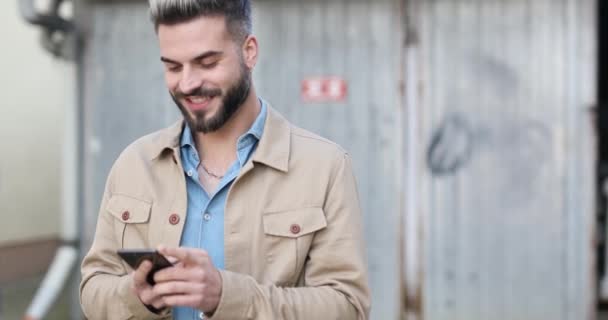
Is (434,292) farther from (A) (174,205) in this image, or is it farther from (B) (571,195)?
(A) (174,205)

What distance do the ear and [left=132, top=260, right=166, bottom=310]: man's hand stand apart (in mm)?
616

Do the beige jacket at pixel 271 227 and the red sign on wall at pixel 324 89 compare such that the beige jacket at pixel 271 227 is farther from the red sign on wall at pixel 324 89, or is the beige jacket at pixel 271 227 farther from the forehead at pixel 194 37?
the red sign on wall at pixel 324 89

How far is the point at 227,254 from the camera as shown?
6.13ft

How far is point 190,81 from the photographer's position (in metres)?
1.82

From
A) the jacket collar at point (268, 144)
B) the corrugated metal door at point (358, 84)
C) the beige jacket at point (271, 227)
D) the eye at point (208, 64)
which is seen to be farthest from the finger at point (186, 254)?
the corrugated metal door at point (358, 84)

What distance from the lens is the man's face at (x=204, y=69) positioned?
5.98 ft

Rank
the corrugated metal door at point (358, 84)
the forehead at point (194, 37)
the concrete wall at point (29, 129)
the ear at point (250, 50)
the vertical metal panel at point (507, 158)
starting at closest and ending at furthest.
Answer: the forehead at point (194, 37) → the ear at point (250, 50) → the vertical metal panel at point (507, 158) → the corrugated metal door at point (358, 84) → the concrete wall at point (29, 129)

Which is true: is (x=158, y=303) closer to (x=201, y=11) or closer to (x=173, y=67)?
(x=173, y=67)

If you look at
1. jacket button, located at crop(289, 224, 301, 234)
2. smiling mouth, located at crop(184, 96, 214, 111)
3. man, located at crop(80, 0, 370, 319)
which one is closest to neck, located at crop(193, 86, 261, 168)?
man, located at crop(80, 0, 370, 319)

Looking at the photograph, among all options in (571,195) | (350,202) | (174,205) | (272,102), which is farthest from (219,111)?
(571,195)

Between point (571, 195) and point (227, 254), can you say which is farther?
point (571, 195)

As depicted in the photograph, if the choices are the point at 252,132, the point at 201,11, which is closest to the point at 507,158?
the point at 252,132

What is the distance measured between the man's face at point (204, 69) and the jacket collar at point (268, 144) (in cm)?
12

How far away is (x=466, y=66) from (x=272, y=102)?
4.86 ft
